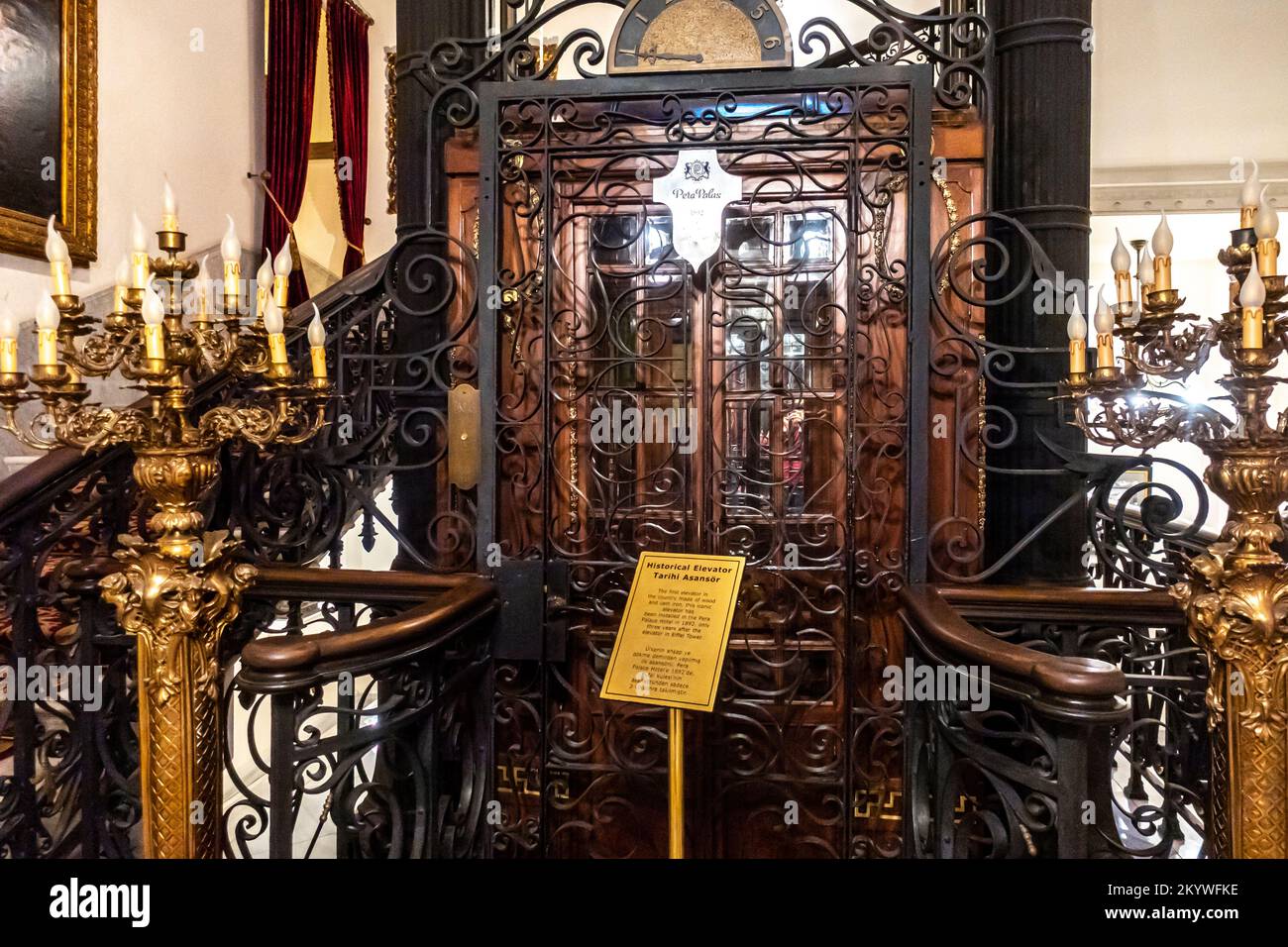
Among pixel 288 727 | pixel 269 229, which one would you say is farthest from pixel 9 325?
pixel 269 229

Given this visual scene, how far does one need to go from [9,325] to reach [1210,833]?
2822 millimetres

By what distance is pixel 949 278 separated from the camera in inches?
107

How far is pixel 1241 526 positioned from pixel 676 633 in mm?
1221

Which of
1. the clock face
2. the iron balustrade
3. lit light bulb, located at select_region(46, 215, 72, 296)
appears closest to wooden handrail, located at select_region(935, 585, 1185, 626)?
the iron balustrade

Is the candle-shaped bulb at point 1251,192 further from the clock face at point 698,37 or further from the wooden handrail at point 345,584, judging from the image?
the wooden handrail at point 345,584

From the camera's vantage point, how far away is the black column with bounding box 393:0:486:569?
3064mm

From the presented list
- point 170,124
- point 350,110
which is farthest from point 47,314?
point 350,110

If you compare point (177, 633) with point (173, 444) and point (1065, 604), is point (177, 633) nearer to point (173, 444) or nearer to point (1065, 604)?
point (173, 444)

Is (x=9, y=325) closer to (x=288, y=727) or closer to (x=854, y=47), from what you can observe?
(x=288, y=727)

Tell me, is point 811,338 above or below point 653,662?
above

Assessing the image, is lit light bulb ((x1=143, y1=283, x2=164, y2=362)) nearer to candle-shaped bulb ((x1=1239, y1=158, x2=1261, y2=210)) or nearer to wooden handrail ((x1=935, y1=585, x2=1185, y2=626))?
wooden handrail ((x1=935, y1=585, x2=1185, y2=626))

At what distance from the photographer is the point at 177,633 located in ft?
6.25

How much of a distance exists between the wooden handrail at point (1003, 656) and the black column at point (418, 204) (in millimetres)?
1795

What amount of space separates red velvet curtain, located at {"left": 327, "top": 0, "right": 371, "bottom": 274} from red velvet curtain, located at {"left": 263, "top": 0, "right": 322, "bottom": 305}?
1.06 feet
